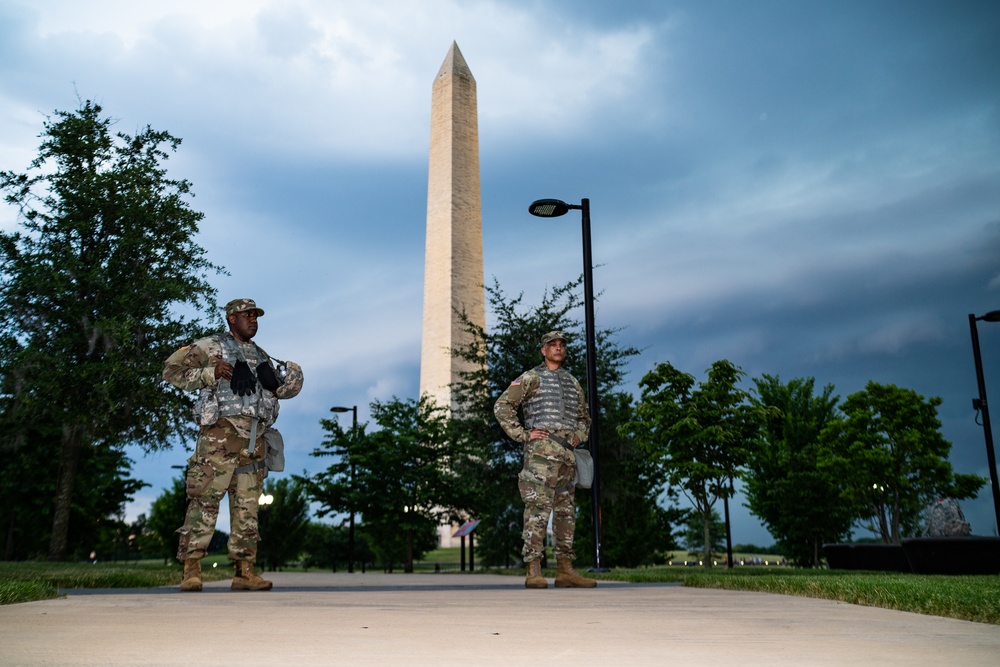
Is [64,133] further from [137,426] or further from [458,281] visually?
[458,281]

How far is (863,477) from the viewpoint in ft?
85.8

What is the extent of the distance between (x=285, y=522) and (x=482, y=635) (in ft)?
105

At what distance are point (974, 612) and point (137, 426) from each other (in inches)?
749

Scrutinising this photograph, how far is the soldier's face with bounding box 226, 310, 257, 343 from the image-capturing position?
756 cm

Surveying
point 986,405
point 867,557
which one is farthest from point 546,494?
point 986,405

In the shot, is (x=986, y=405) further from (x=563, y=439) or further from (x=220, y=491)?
(x=220, y=491)

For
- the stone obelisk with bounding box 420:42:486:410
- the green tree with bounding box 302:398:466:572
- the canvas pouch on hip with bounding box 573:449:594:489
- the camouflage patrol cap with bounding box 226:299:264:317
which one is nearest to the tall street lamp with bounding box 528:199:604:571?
the canvas pouch on hip with bounding box 573:449:594:489

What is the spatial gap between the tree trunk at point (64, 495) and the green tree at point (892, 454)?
22433 mm

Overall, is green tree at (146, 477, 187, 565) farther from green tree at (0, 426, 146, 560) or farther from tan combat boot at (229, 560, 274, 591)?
tan combat boot at (229, 560, 274, 591)

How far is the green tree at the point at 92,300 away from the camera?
56.2 feet

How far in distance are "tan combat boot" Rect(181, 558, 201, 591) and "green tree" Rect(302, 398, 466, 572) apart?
61.5 feet

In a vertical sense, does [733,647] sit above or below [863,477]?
below

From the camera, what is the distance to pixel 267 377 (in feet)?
24.4

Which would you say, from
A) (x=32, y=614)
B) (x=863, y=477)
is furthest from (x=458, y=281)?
(x=32, y=614)
